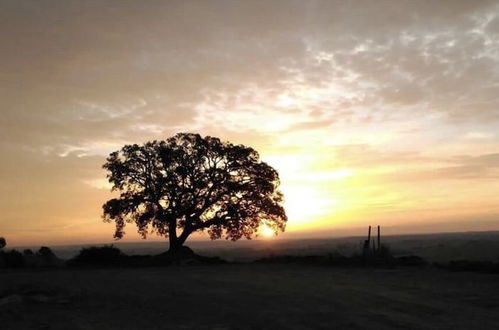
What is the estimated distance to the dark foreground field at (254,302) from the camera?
13289 mm

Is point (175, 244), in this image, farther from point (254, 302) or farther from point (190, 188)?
point (254, 302)

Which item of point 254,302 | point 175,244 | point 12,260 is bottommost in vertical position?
point 254,302

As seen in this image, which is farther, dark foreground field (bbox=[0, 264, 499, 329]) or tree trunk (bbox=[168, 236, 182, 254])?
tree trunk (bbox=[168, 236, 182, 254])

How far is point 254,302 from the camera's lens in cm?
1667

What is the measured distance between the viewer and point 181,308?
15672 mm

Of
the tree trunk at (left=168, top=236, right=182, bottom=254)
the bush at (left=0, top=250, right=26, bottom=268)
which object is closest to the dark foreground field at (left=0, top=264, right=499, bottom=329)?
the bush at (left=0, top=250, right=26, bottom=268)

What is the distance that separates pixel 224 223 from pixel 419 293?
25.0 m

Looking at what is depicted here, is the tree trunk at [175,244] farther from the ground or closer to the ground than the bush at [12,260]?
farther from the ground

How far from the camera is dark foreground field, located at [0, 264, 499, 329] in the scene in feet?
43.6

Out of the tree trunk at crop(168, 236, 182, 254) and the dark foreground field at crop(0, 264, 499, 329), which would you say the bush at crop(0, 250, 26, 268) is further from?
the dark foreground field at crop(0, 264, 499, 329)

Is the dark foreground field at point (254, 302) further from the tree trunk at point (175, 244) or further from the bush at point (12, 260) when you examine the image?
the tree trunk at point (175, 244)

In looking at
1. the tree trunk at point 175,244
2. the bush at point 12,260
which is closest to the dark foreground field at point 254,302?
the bush at point 12,260

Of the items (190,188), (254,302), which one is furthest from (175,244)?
(254,302)

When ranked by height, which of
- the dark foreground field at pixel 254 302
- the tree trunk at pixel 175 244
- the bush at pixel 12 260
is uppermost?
the tree trunk at pixel 175 244
